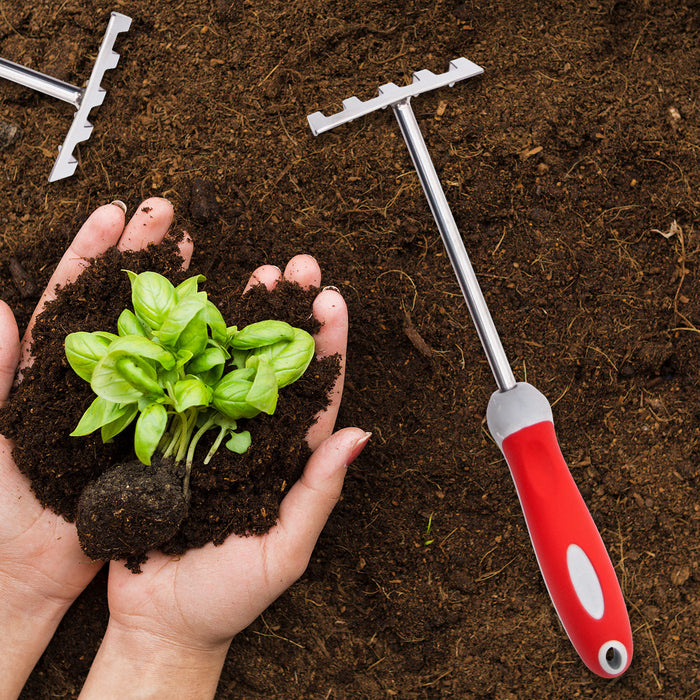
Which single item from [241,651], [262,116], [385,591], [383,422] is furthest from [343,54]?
[241,651]

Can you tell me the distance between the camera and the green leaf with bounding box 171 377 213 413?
128 centimetres

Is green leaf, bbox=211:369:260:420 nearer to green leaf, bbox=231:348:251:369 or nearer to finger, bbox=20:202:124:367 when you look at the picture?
green leaf, bbox=231:348:251:369

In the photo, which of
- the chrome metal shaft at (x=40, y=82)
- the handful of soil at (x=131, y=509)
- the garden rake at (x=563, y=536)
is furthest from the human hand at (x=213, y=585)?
the chrome metal shaft at (x=40, y=82)

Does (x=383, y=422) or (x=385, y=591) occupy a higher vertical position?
(x=383, y=422)

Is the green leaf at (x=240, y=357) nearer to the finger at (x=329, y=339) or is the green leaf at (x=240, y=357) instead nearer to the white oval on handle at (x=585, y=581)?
the finger at (x=329, y=339)

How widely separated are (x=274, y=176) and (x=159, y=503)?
957 mm

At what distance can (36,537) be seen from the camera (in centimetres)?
160

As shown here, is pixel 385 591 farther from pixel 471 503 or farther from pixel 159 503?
pixel 159 503

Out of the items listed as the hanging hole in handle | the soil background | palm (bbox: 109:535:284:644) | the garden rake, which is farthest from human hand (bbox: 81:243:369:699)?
the hanging hole in handle

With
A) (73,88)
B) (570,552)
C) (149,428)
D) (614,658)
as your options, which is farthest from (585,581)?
(73,88)

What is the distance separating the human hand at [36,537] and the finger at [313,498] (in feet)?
1.84

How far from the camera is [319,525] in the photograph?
4.92 feet

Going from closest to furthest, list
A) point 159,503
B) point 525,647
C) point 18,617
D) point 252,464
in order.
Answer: point 159,503 < point 252,464 < point 18,617 < point 525,647

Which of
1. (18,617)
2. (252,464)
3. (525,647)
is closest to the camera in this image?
(252,464)
